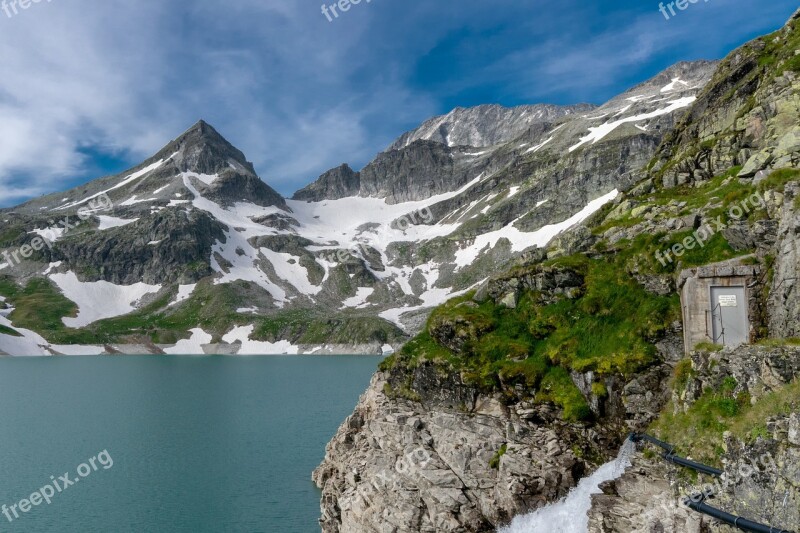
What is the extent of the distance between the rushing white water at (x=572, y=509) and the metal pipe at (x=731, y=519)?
4.98 m

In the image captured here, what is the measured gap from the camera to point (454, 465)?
2527 centimetres

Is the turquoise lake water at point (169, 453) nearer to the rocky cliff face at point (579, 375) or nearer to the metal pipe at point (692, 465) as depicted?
the rocky cliff face at point (579, 375)

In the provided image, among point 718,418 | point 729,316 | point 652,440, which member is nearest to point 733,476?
point 718,418

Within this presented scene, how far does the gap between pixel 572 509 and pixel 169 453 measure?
1681 inches

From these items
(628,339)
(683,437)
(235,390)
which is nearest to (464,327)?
(628,339)

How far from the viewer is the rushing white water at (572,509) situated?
20875mm

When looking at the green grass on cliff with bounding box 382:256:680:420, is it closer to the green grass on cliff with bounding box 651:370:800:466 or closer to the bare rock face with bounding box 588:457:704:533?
the green grass on cliff with bounding box 651:370:800:466

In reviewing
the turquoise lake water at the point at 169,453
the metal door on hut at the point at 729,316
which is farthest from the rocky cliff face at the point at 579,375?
the turquoise lake water at the point at 169,453

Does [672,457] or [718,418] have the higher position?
[718,418]

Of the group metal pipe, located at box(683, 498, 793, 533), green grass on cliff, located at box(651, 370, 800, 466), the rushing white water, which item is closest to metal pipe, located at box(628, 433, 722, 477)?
green grass on cliff, located at box(651, 370, 800, 466)

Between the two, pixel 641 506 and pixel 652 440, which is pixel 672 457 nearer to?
pixel 641 506

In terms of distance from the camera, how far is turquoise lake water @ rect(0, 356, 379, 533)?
115ft

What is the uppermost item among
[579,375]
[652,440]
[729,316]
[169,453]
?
[729,316]

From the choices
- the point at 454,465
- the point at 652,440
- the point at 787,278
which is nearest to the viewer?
the point at 787,278
